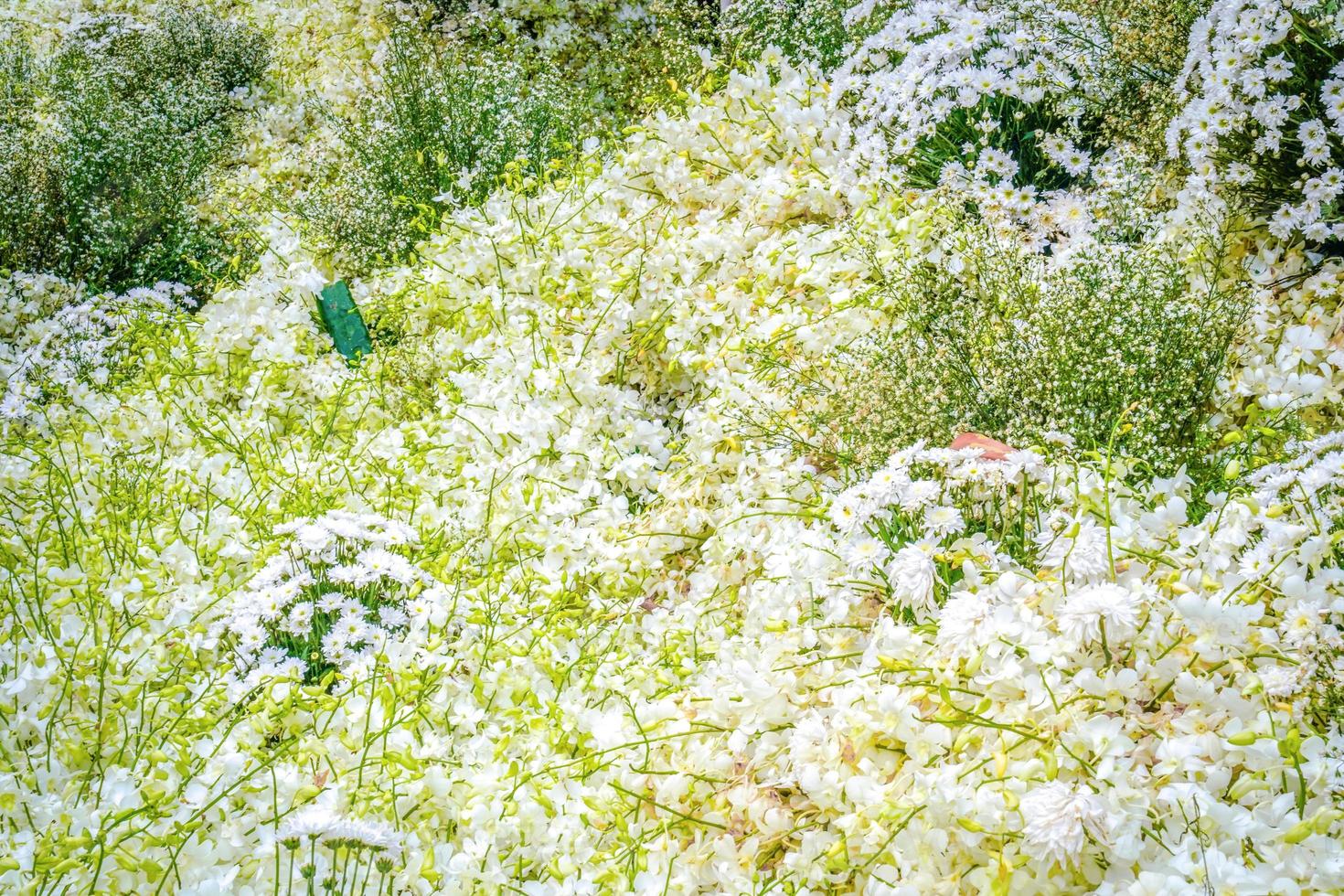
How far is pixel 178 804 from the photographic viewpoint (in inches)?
75.2

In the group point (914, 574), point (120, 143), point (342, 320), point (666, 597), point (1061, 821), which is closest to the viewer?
point (1061, 821)

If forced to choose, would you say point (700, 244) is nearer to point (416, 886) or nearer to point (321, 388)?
point (321, 388)

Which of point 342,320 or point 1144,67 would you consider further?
point 342,320

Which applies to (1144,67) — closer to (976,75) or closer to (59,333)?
(976,75)

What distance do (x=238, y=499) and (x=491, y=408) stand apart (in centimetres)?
80

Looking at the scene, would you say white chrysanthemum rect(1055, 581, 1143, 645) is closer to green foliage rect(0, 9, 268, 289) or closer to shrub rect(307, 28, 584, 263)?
shrub rect(307, 28, 584, 263)

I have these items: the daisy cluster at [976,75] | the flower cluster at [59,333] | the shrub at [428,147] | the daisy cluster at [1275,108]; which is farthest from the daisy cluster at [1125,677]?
the flower cluster at [59,333]

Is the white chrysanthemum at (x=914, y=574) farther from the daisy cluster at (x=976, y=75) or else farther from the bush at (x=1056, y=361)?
the daisy cluster at (x=976, y=75)

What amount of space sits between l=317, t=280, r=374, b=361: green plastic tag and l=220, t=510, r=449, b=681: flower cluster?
61.4 inches

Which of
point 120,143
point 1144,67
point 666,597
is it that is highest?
point 120,143

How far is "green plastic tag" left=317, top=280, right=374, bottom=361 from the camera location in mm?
4086

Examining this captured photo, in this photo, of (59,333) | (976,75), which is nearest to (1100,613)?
(976,75)

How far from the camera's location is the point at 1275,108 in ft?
8.73

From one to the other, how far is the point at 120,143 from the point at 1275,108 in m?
5.29
